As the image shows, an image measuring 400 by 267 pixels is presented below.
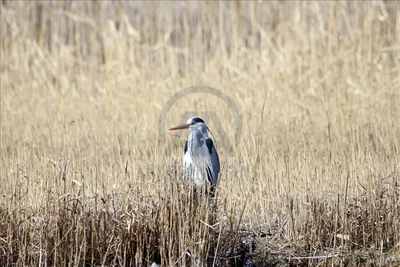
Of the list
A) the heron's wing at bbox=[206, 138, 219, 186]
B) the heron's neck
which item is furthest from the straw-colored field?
the heron's neck

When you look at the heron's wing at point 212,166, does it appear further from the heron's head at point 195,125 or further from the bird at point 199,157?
the heron's head at point 195,125

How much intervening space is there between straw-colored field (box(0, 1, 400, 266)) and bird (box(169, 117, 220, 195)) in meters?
0.12

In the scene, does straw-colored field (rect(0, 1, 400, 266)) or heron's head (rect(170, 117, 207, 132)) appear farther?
heron's head (rect(170, 117, 207, 132))

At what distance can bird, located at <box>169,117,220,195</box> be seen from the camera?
422 centimetres

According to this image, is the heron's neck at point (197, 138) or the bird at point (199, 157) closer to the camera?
the bird at point (199, 157)

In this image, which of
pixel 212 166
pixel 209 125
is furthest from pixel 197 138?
pixel 209 125

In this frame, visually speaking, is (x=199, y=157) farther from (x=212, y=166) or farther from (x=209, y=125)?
(x=209, y=125)

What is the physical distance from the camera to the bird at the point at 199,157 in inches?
166

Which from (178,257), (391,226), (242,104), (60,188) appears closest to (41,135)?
(242,104)

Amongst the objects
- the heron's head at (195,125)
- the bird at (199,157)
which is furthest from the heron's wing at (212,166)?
the heron's head at (195,125)

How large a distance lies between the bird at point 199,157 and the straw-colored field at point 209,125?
119 millimetres

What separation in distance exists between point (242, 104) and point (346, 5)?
1.59 m

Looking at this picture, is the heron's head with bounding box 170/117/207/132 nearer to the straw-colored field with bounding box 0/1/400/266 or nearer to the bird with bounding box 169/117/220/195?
the bird with bounding box 169/117/220/195

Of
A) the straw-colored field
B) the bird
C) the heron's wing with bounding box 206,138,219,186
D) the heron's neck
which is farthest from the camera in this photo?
the heron's neck
